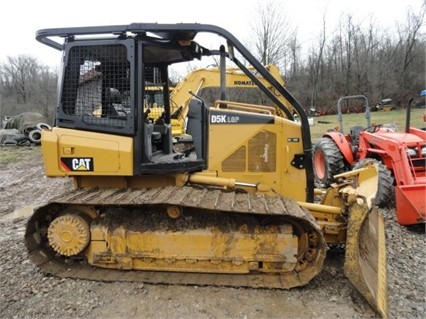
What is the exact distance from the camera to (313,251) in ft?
11.9

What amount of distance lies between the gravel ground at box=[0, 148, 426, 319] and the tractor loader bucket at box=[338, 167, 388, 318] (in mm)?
148

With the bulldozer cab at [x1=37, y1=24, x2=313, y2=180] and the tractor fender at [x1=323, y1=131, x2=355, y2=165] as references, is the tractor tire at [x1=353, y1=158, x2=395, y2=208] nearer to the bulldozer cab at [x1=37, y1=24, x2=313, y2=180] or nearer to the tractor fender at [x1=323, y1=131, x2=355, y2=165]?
the tractor fender at [x1=323, y1=131, x2=355, y2=165]

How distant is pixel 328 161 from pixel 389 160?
137 cm

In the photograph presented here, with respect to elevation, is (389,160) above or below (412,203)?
above

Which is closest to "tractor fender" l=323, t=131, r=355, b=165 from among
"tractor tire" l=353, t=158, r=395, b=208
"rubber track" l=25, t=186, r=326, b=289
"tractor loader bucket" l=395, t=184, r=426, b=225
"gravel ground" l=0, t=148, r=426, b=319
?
"tractor tire" l=353, t=158, r=395, b=208

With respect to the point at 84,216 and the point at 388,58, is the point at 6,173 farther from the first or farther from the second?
the point at 388,58

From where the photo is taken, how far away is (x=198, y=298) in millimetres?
3377

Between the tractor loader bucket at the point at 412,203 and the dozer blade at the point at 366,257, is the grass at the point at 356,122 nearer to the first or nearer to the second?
the tractor loader bucket at the point at 412,203

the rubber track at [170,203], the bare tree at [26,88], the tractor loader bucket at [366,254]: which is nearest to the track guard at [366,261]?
the tractor loader bucket at [366,254]

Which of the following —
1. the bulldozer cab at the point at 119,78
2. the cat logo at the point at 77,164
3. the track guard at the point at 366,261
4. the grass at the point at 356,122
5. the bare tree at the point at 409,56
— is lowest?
the track guard at the point at 366,261

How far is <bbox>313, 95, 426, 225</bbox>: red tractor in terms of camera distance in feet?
16.6

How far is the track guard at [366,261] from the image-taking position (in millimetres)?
3180

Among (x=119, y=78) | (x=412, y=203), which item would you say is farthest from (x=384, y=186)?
(x=119, y=78)

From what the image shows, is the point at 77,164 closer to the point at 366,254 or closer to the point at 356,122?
the point at 366,254
